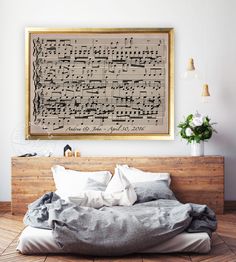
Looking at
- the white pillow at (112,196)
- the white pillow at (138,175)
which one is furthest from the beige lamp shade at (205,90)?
the white pillow at (112,196)

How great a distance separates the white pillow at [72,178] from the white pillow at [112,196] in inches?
18.5

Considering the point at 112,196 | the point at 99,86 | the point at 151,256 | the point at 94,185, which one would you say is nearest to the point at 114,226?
the point at 151,256

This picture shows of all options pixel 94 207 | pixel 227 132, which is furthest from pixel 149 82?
pixel 94 207

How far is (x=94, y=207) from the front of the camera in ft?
14.6

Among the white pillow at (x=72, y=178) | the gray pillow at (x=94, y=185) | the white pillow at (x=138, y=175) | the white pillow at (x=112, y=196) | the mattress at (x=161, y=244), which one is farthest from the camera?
the white pillow at (x=138, y=175)

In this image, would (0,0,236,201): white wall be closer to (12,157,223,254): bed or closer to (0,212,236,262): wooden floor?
(12,157,223,254): bed

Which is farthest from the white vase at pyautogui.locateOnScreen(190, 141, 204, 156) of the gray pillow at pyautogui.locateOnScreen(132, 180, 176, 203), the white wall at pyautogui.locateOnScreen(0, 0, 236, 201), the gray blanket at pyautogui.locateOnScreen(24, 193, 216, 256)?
the gray blanket at pyautogui.locateOnScreen(24, 193, 216, 256)

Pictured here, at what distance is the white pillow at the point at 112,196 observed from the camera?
4.42m

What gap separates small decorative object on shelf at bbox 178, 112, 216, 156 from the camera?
5574 millimetres

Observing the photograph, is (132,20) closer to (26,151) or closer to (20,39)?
(20,39)

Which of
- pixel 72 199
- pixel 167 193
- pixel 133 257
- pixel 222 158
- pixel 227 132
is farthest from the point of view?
pixel 227 132

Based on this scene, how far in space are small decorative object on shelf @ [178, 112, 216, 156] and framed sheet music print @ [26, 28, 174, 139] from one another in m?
0.29

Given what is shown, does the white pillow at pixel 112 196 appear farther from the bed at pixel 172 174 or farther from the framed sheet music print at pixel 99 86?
the framed sheet music print at pixel 99 86

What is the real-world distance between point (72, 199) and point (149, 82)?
2.14m
